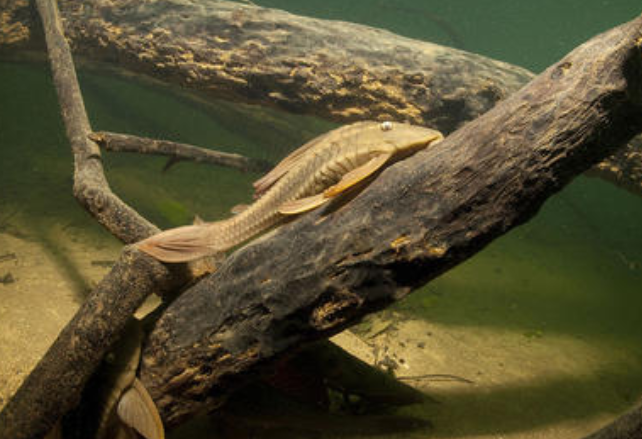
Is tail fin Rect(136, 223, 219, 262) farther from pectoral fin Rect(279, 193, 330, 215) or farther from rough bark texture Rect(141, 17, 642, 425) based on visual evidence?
pectoral fin Rect(279, 193, 330, 215)

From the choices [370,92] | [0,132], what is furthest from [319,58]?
[0,132]

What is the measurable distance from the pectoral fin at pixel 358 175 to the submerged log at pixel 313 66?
278 centimetres

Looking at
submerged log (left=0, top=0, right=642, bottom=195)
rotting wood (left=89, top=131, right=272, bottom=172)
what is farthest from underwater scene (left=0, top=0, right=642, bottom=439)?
rotting wood (left=89, top=131, right=272, bottom=172)

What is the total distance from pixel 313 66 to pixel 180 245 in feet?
10.3

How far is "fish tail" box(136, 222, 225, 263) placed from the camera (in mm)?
2146

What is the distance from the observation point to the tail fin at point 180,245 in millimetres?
2145

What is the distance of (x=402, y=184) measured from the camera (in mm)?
1826

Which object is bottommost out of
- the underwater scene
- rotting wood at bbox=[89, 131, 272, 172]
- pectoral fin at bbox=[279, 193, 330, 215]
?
the underwater scene

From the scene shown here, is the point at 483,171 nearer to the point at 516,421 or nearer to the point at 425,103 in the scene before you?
the point at 516,421

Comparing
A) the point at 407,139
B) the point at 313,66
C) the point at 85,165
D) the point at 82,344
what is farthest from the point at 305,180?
the point at 313,66

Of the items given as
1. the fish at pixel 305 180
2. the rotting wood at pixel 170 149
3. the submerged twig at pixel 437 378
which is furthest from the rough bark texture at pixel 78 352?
the submerged twig at pixel 437 378

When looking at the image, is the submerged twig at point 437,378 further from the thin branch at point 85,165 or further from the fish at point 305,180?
the thin branch at point 85,165

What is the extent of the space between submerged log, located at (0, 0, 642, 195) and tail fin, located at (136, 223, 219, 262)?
2890 mm

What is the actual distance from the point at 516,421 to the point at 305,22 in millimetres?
4702
